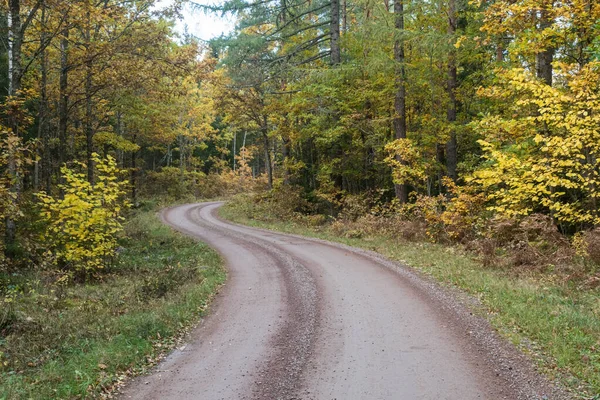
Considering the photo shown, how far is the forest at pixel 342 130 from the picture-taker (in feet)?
32.5

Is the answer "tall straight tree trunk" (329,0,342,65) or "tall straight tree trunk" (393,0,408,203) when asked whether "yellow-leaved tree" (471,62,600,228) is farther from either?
"tall straight tree trunk" (329,0,342,65)

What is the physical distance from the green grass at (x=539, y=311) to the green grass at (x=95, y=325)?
5.75 m

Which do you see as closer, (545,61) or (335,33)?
(545,61)

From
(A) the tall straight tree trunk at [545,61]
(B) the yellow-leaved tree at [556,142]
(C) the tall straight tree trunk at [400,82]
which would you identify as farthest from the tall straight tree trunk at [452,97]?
(B) the yellow-leaved tree at [556,142]

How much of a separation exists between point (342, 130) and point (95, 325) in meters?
16.1

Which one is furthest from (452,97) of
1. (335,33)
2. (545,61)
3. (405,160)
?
(335,33)

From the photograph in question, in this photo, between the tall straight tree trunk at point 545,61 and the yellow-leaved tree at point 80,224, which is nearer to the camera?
the yellow-leaved tree at point 80,224

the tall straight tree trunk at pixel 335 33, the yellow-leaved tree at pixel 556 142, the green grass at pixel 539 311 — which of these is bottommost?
the green grass at pixel 539 311

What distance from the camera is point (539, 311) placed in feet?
23.7

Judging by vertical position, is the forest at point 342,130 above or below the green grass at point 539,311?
above

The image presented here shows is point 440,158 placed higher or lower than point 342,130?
lower

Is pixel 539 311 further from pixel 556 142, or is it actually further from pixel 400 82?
pixel 400 82

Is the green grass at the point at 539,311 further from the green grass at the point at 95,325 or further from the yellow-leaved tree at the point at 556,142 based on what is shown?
the green grass at the point at 95,325

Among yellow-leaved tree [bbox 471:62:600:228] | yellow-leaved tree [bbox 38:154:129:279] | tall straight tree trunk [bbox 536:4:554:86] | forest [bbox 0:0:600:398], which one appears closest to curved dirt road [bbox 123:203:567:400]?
forest [bbox 0:0:600:398]
